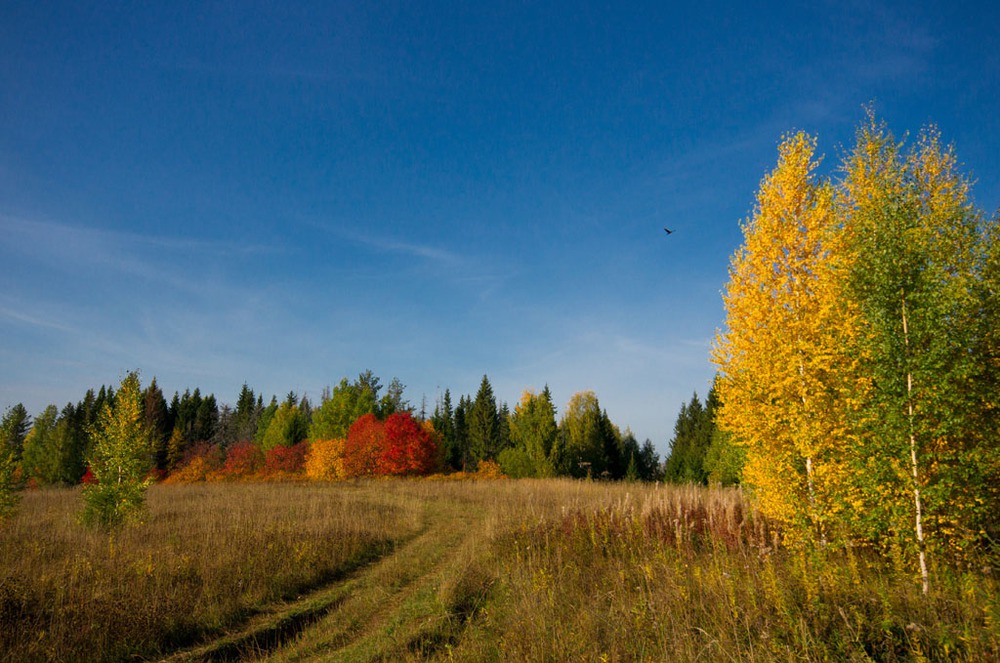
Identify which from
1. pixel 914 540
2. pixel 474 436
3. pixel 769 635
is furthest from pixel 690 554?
pixel 474 436

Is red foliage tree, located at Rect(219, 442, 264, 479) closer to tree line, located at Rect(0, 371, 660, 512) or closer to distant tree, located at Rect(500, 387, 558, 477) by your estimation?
tree line, located at Rect(0, 371, 660, 512)

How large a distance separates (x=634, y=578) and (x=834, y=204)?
8.83 meters

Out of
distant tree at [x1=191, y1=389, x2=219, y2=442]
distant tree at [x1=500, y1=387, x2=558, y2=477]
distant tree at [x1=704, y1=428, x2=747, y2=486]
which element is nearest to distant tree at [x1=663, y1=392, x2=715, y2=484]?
distant tree at [x1=704, y1=428, x2=747, y2=486]

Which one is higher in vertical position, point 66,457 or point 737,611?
point 737,611

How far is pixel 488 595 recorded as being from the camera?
8.70 m

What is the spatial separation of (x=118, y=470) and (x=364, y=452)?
2448 centimetres

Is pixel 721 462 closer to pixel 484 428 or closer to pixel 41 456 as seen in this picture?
pixel 484 428

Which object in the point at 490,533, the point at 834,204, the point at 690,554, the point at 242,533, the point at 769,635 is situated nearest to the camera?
the point at 769,635

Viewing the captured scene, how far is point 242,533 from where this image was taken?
11.7 m

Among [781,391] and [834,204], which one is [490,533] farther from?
[834,204]

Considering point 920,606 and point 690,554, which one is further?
point 690,554

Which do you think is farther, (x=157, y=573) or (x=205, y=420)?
(x=205, y=420)

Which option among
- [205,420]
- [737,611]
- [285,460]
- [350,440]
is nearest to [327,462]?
[350,440]

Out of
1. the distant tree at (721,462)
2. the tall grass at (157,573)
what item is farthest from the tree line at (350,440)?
the tall grass at (157,573)
